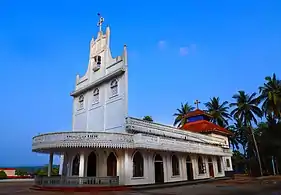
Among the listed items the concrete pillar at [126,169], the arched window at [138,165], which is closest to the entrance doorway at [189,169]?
the arched window at [138,165]

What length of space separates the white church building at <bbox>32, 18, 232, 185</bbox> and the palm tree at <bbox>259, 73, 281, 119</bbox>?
10.7 meters

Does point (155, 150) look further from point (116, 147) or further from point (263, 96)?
point (263, 96)

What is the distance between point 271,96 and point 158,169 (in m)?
20.0

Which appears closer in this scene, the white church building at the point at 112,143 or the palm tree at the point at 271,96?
the white church building at the point at 112,143

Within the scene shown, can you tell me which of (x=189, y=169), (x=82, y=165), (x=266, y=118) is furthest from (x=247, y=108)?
(x=82, y=165)

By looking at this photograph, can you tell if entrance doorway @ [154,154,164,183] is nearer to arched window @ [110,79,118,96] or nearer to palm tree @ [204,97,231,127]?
arched window @ [110,79,118,96]

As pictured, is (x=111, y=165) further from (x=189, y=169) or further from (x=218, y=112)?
(x=218, y=112)

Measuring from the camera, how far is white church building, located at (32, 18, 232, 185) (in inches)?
627

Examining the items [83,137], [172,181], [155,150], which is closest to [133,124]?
[155,150]

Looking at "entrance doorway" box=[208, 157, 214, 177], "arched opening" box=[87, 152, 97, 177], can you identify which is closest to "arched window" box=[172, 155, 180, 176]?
"entrance doorway" box=[208, 157, 214, 177]

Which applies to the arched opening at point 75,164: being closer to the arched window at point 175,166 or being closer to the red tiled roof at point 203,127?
the arched window at point 175,166

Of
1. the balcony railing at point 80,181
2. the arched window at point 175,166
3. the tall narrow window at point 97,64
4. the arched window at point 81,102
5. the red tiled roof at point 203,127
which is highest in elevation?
the tall narrow window at point 97,64

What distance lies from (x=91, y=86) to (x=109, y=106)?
3573mm

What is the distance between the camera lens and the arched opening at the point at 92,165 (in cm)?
1738
